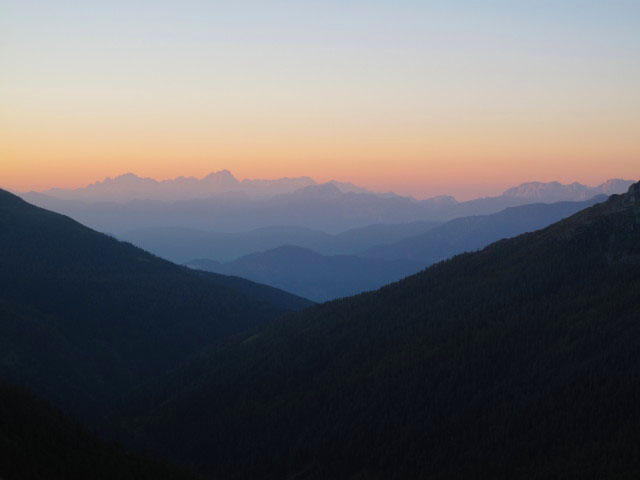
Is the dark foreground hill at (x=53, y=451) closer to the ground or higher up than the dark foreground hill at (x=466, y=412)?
higher up

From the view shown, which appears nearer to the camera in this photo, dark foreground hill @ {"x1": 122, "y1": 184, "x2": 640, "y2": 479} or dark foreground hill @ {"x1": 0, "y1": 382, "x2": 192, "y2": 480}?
dark foreground hill @ {"x1": 0, "y1": 382, "x2": 192, "y2": 480}

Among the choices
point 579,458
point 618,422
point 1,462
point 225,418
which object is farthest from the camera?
point 225,418

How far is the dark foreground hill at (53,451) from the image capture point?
96.3 meters

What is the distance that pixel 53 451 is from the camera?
366 ft

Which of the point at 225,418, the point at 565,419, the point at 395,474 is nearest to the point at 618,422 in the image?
the point at 565,419

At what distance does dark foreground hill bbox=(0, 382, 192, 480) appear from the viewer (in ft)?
316

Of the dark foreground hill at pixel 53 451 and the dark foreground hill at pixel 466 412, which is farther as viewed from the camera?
the dark foreground hill at pixel 466 412

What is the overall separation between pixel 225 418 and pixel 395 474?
63.5 metres

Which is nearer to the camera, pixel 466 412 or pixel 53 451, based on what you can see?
pixel 53 451

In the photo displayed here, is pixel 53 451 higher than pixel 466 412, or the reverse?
pixel 53 451

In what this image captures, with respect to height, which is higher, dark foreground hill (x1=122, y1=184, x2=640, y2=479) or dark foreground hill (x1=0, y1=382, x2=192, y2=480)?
dark foreground hill (x1=0, y1=382, x2=192, y2=480)

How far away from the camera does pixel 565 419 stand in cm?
14188

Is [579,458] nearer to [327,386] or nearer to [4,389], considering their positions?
[327,386]

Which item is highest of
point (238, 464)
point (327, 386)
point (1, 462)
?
point (1, 462)
